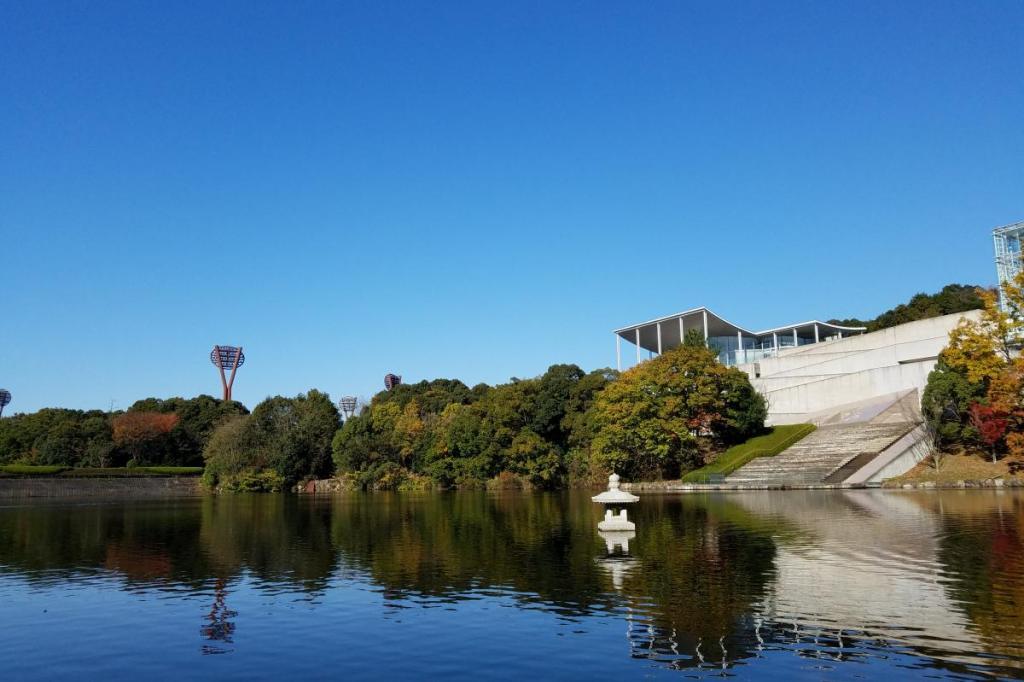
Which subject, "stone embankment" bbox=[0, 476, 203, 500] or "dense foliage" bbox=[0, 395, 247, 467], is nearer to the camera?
"stone embankment" bbox=[0, 476, 203, 500]

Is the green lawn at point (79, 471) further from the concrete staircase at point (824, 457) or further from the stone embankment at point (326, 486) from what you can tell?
the concrete staircase at point (824, 457)

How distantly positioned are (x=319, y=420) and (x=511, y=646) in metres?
74.8

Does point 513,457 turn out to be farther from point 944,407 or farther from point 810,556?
point 810,556

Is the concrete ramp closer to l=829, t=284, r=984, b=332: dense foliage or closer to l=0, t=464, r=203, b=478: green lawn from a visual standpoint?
l=829, t=284, r=984, b=332: dense foliage

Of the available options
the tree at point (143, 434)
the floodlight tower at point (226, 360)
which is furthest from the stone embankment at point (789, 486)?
the floodlight tower at point (226, 360)

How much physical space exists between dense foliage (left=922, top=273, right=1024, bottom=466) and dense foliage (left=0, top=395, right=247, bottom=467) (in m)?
75.3

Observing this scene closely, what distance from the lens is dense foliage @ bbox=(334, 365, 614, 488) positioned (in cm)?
6438

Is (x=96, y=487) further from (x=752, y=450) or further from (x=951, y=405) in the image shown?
(x=951, y=405)

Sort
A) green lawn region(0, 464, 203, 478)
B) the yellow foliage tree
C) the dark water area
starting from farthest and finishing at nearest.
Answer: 1. green lawn region(0, 464, 203, 478)
2. the yellow foliage tree
3. the dark water area

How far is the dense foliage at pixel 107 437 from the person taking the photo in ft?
291

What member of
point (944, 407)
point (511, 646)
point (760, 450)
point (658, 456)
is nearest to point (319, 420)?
point (658, 456)

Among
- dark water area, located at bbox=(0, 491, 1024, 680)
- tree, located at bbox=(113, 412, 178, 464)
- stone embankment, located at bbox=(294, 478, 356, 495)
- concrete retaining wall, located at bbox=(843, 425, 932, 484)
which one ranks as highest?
tree, located at bbox=(113, 412, 178, 464)

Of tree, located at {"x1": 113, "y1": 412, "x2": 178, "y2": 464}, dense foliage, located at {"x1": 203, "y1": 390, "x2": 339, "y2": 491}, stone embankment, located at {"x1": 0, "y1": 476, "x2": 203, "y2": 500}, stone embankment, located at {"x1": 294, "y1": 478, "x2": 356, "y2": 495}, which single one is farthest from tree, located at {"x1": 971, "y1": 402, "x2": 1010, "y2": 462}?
tree, located at {"x1": 113, "y1": 412, "x2": 178, "y2": 464}

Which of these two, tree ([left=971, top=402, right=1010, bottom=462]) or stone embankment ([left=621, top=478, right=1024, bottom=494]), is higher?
tree ([left=971, top=402, right=1010, bottom=462])
